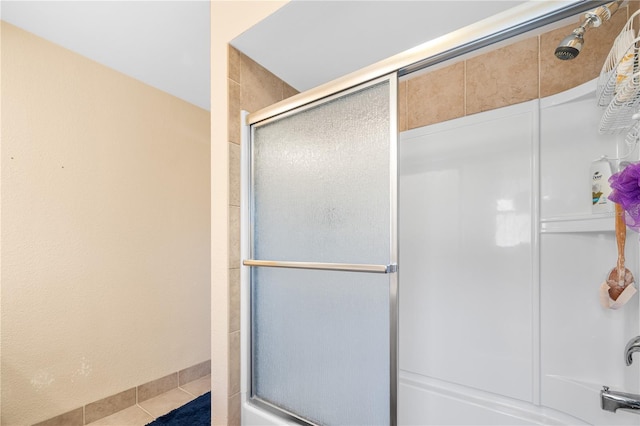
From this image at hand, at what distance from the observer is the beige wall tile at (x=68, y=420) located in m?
1.71

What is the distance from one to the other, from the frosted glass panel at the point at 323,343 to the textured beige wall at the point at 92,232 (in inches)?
44.6

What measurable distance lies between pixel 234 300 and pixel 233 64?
109cm

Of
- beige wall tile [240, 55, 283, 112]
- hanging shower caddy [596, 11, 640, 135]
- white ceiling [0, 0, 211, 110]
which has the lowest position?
hanging shower caddy [596, 11, 640, 135]

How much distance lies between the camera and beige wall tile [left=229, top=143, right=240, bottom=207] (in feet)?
4.73

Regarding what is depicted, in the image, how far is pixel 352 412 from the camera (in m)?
1.15

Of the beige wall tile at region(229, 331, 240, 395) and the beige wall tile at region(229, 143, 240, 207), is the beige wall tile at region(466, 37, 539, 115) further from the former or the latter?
the beige wall tile at region(229, 331, 240, 395)

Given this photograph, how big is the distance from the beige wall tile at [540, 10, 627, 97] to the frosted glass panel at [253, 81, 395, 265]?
101 centimetres

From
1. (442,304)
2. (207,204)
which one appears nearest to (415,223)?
(442,304)

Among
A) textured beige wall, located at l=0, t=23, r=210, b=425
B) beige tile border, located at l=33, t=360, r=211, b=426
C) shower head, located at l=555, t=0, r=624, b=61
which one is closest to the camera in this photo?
shower head, located at l=555, t=0, r=624, b=61

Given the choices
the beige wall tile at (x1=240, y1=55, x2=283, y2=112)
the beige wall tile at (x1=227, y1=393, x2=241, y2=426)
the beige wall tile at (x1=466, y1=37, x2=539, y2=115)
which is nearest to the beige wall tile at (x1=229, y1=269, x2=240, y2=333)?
the beige wall tile at (x1=227, y1=393, x2=241, y2=426)

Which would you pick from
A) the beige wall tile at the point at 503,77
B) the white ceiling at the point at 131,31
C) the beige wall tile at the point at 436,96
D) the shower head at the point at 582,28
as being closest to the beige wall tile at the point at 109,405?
the white ceiling at the point at 131,31

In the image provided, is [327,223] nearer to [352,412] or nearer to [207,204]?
[352,412]

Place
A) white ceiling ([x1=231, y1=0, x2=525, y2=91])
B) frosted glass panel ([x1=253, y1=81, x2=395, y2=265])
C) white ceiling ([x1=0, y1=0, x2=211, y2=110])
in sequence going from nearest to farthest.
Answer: frosted glass panel ([x1=253, y1=81, x2=395, y2=265]), white ceiling ([x1=231, y1=0, x2=525, y2=91]), white ceiling ([x1=0, y1=0, x2=211, y2=110])

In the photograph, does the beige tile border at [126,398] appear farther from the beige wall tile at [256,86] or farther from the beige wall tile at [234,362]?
the beige wall tile at [256,86]
